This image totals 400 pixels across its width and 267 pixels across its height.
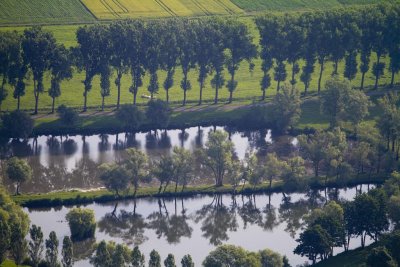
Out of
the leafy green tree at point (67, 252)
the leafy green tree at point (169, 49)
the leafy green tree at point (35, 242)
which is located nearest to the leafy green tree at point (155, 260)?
the leafy green tree at point (67, 252)

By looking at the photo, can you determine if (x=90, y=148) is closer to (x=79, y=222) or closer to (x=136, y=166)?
(x=136, y=166)

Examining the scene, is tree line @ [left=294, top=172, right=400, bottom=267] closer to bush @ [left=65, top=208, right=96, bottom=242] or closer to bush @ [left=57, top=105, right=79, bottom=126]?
bush @ [left=65, top=208, right=96, bottom=242]

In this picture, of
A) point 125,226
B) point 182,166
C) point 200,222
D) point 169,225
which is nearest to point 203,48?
point 182,166

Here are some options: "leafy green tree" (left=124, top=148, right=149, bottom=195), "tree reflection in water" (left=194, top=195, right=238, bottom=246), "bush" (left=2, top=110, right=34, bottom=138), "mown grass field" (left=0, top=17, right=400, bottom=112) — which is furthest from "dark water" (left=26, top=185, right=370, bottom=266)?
"mown grass field" (left=0, top=17, right=400, bottom=112)

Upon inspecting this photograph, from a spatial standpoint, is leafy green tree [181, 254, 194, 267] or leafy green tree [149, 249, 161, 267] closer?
leafy green tree [149, 249, 161, 267]

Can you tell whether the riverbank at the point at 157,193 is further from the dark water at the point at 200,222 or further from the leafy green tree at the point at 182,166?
the leafy green tree at the point at 182,166

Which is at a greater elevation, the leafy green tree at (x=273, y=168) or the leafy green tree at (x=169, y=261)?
the leafy green tree at (x=273, y=168)
